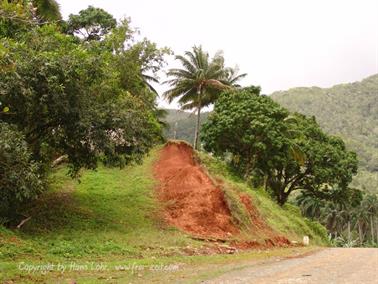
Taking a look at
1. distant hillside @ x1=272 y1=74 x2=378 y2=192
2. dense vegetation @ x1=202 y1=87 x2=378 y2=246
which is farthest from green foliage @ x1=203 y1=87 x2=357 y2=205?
distant hillside @ x1=272 y1=74 x2=378 y2=192

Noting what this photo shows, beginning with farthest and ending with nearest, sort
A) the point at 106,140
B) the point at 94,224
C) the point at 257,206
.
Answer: the point at 257,206
the point at 94,224
the point at 106,140

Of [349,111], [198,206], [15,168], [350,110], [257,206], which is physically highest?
[350,110]

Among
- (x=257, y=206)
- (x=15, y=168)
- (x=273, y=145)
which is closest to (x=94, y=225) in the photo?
(x=15, y=168)

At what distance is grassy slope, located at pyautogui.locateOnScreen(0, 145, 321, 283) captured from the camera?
1347cm

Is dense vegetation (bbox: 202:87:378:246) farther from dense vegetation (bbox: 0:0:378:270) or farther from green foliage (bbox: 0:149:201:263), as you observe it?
green foliage (bbox: 0:149:201:263)

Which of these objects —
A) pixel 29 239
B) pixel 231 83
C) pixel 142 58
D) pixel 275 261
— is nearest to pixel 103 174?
pixel 142 58

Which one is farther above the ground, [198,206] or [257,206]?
[198,206]

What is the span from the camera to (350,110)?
15138cm

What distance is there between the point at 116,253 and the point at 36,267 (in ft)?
12.7

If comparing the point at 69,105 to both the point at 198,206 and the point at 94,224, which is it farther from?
the point at 198,206

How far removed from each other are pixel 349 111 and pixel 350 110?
35.4 inches

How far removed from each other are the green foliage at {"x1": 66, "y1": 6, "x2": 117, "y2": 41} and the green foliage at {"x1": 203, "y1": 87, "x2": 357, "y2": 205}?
468 inches

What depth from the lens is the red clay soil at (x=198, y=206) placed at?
21.5m

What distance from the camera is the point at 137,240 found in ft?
58.3
